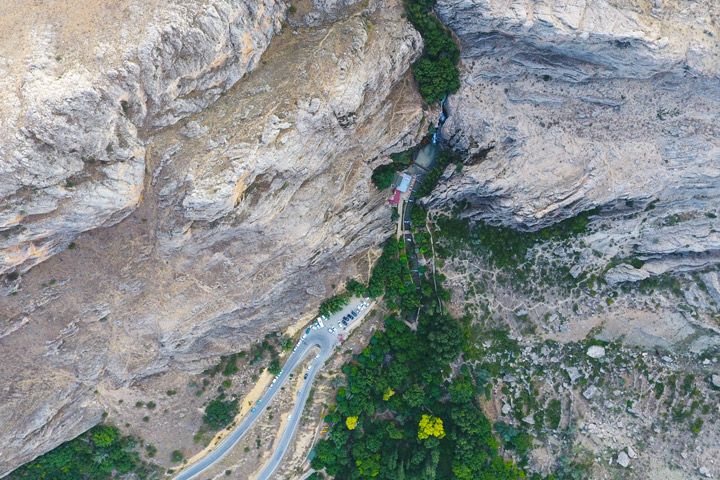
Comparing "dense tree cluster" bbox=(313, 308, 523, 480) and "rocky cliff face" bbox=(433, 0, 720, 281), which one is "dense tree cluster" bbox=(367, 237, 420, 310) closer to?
"dense tree cluster" bbox=(313, 308, 523, 480)

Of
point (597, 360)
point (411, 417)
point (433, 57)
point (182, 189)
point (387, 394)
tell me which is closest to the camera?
point (182, 189)

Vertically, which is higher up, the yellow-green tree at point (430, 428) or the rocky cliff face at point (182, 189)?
the rocky cliff face at point (182, 189)

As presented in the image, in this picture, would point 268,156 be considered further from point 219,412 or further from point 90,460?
point 90,460

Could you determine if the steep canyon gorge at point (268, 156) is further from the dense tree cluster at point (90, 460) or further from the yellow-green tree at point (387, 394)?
the yellow-green tree at point (387, 394)

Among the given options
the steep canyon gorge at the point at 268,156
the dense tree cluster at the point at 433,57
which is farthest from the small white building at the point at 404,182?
the dense tree cluster at the point at 433,57

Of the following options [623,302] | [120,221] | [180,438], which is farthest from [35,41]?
[623,302]

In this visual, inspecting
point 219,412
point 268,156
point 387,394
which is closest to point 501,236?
point 387,394
